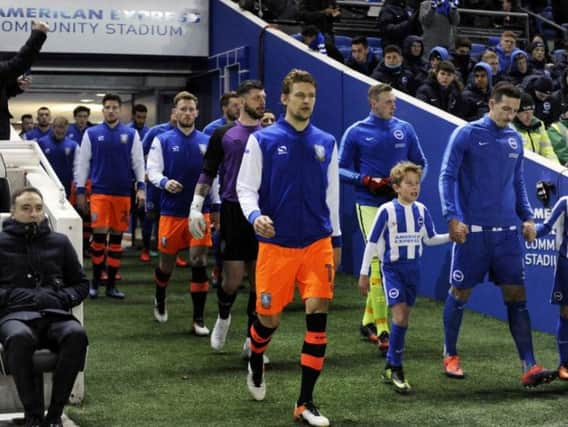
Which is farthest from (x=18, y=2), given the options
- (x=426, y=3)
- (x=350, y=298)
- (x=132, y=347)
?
(x=132, y=347)

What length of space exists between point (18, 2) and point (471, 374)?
1065cm

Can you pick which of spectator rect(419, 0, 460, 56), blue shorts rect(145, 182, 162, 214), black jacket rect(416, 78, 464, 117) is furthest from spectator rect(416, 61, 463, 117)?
blue shorts rect(145, 182, 162, 214)

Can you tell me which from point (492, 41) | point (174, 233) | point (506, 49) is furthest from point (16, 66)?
point (492, 41)

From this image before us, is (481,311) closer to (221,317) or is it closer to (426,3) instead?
(221,317)

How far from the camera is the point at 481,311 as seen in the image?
1116 centimetres

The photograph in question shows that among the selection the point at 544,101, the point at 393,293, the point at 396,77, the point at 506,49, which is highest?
the point at 506,49

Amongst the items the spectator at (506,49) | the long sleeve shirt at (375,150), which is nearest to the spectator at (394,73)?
the spectator at (506,49)

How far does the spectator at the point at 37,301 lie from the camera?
6297 mm

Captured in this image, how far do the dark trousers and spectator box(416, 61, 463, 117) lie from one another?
23.1 ft

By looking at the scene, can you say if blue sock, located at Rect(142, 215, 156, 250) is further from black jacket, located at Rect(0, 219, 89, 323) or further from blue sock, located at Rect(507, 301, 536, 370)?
black jacket, located at Rect(0, 219, 89, 323)

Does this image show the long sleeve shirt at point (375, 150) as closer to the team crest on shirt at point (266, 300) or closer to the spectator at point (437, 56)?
the team crest on shirt at point (266, 300)

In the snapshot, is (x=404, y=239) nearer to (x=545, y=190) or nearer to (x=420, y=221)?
(x=420, y=221)

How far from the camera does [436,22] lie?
16.2 meters

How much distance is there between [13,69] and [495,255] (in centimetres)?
398
